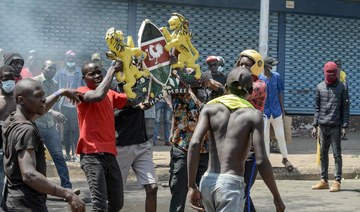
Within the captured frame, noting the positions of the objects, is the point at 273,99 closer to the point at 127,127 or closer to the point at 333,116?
the point at 333,116

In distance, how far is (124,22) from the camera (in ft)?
51.2

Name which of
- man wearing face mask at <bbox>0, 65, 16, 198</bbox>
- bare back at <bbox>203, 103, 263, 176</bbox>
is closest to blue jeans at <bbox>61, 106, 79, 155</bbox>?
man wearing face mask at <bbox>0, 65, 16, 198</bbox>

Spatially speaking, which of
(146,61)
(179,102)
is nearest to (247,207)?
(179,102)

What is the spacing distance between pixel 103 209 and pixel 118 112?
1.10m

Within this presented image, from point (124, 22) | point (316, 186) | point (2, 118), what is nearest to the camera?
point (2, 118)

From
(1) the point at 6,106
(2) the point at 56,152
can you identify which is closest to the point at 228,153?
(1) the point at 6,106

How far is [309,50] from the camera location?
57.6 ft

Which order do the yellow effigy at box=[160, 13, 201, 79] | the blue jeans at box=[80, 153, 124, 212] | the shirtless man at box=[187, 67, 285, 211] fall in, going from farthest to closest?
1. the yellow effigy at box=[160, 13, 201, 79]
2. the blue jeans at box=[80, 153, 124, 212]
3. the shirtless man at box=[187, 67, 285, 211]

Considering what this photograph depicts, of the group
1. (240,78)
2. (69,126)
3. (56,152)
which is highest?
(240,78)

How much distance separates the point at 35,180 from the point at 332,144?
659 centimetres

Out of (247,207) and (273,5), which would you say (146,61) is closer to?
(247,207)

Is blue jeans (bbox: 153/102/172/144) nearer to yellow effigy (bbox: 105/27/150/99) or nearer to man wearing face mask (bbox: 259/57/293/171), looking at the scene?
man wearing face mask (bbox: 259/57/293/171)

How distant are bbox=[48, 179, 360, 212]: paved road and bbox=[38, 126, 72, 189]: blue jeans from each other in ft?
0.97

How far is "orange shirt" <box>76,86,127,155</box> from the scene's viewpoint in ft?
20.7
